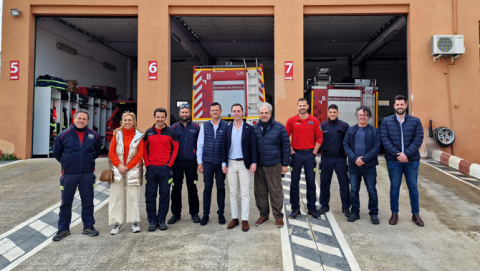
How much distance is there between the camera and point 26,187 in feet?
21.5

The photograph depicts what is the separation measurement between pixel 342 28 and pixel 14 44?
12240mm

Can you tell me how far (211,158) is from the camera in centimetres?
453

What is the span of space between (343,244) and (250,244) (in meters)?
1.15

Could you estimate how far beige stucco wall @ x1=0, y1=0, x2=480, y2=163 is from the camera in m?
9.20

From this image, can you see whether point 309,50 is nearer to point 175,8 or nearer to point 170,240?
point 175,8

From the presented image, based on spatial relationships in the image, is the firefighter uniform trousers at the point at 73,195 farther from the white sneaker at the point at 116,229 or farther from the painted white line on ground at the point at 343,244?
the painted white line on ground at the point at 343,244

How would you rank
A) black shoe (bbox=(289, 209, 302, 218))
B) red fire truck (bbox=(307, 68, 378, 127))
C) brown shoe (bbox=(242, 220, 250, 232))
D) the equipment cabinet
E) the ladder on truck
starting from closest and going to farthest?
brown shoe (bbox=(242, 220, 250, 232)) → black shoe (bbox=(289, 209, 302, 218)) → the ladder on truck → the equipment cabinet → red fire truck (bbox=(307, 68, 378, 127))

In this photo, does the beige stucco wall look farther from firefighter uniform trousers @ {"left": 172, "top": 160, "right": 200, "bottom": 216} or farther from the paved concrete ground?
firefighter uniform trousers @ {"left": 172, "top": 160, "right": 200, "bottom": 216}

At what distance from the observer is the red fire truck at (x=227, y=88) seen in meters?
9.05

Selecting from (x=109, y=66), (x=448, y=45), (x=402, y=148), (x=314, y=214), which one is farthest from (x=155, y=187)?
(x=109, y=66)

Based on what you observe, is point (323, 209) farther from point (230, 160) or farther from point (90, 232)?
point (90, 232)

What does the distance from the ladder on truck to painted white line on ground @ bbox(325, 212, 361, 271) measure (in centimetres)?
459

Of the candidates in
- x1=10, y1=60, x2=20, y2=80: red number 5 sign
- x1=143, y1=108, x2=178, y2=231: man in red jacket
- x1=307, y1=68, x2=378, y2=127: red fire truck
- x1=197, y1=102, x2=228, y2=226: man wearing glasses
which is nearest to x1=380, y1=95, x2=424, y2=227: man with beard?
x1=197, y1=102, x2=228, y2=226: man wearing glasses

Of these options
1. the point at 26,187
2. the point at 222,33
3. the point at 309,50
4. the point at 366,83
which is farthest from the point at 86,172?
the point at 309,50
